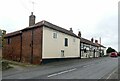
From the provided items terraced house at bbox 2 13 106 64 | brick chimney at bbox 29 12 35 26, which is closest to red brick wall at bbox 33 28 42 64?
terraced house at bbox 2 13 106 64

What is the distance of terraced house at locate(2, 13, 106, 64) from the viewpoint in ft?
115

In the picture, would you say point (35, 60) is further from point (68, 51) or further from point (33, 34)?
point (68, 51)

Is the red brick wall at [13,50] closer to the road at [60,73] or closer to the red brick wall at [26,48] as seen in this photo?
the red brick wall at [26,48]

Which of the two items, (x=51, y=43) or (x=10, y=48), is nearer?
(x=51, y=43)

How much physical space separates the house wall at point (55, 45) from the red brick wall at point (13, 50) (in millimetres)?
6856

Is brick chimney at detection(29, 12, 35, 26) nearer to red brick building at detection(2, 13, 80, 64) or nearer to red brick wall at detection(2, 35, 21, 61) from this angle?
red brick building at detection(2, 13, 80, 64)

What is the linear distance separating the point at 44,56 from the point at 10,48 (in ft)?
37.5

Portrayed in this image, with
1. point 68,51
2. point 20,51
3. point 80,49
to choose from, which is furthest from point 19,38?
point 80,49

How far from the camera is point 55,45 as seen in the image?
38.6 metres

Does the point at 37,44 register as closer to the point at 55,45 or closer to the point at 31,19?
the point at 55,45

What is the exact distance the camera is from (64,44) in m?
43.4

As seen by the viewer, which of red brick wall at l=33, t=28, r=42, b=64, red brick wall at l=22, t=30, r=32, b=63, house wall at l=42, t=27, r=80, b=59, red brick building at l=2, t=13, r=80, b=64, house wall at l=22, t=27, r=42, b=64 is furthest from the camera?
red brick wall at l=22, t=30, r=32, b=63

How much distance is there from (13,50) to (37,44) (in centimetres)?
883

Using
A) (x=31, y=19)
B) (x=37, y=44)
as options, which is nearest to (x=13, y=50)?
(x=31, y=19)
